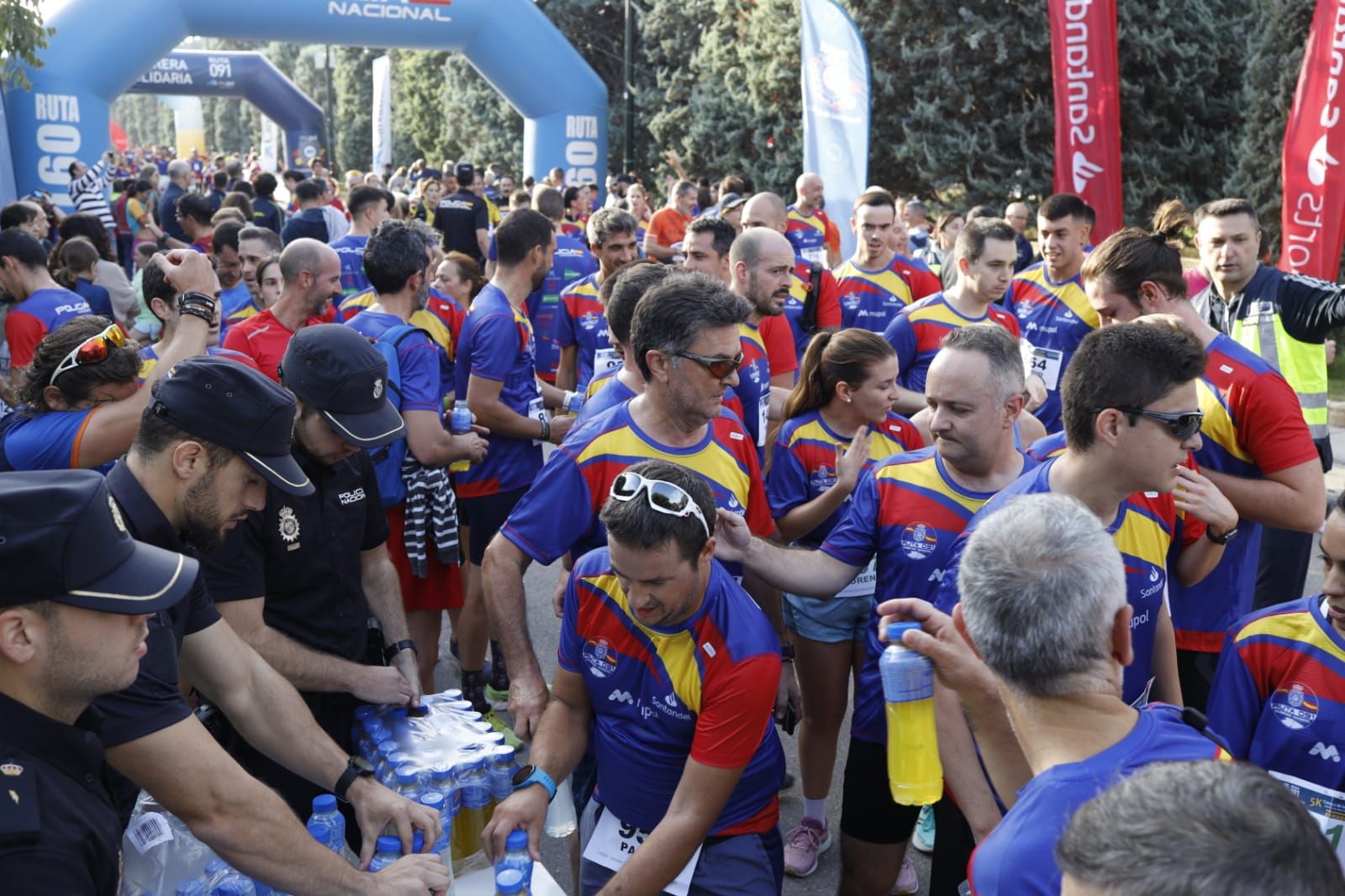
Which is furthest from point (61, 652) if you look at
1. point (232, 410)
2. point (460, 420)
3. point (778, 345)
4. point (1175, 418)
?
point (778, 345)

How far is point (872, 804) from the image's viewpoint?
140 inches

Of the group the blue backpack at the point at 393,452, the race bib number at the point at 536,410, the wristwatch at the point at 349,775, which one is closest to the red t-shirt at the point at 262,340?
the blue backpack at the point at 393,452

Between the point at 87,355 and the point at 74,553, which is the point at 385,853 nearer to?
the point at 74,553

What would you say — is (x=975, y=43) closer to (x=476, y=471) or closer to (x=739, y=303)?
(x=476, y=471)

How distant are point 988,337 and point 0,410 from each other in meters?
4.64

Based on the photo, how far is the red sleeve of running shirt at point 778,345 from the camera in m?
6.17

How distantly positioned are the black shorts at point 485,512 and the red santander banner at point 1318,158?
6.81m

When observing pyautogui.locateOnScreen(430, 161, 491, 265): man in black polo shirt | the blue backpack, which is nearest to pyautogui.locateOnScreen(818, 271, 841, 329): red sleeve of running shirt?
the blue backpack

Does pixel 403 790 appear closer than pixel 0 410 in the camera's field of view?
Yes

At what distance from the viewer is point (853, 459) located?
4203mm

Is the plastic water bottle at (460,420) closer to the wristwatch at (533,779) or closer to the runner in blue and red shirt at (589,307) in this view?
the runner in blue and red shirt at (589,307)

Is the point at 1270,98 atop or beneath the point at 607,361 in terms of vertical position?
atop

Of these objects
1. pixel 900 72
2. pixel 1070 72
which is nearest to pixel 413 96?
pixel 900 72

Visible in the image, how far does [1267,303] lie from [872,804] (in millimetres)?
3658
